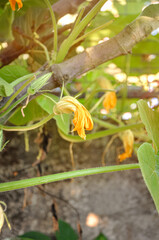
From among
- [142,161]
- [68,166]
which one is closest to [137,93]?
[68,166]

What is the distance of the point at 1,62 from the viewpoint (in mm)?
546

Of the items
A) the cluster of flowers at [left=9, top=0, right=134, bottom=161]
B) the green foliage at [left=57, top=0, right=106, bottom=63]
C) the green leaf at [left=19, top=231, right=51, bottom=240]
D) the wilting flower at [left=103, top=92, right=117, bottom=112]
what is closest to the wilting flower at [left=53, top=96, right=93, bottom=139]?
the cluster of flowers at [left=9, top=0, right=134, bottom=161]

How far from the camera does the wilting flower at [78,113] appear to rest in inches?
13.5

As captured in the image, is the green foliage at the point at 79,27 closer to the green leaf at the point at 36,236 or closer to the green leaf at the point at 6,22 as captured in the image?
the green leaf at the point at 6,22

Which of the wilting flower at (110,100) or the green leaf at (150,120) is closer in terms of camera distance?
the green leaf at (150,120)

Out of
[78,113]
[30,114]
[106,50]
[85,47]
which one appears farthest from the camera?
[85,47]

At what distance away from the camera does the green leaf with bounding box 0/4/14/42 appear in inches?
18.2

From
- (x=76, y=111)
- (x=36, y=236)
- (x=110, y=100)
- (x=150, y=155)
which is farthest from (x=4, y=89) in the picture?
(x=36, y=236)

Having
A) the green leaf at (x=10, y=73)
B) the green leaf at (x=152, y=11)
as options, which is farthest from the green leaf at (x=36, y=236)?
the green leaf at (x=152, y=11)

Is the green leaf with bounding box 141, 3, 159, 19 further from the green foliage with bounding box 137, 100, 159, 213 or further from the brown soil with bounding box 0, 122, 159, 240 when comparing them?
the brown soil with bounding box 0, 122, 159, 240

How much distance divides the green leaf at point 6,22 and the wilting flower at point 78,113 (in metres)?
0.19

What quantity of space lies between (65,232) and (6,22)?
0.57m

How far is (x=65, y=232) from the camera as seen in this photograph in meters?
0.81

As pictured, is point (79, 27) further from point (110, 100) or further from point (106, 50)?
point (110, 100)
